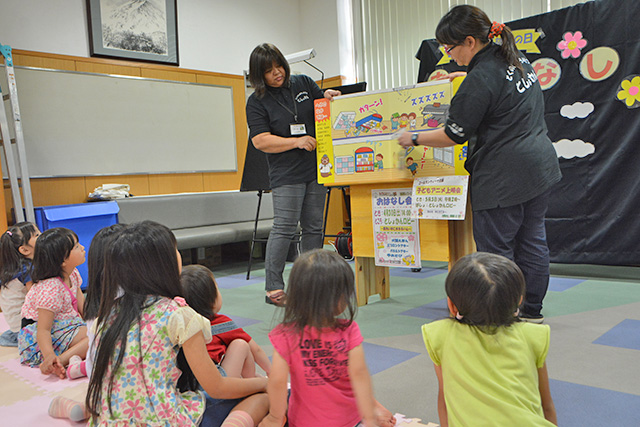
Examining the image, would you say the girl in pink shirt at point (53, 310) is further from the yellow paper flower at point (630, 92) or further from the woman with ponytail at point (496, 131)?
the yellow paper flower at point (630, 92)

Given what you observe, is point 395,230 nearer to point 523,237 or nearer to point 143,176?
point 523,237

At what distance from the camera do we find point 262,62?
113 inches

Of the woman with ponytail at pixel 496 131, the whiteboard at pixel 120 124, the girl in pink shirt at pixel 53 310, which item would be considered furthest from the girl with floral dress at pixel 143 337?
the whiteboard at pixel 120 124

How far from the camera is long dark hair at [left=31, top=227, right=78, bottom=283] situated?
210 centimetres

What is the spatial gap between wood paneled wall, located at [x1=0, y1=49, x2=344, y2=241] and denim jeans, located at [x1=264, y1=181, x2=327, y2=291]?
6.41ft

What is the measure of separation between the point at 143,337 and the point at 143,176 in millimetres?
4066

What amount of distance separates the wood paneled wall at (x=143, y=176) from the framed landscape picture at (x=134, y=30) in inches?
3.8

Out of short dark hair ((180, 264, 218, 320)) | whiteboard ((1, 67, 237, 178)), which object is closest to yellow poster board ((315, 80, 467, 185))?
short dark hair ((180, 264, 218, 320))

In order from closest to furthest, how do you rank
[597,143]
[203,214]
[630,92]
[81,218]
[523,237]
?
[523,237] → [630,92] → [597,143] → [81,218] → [203,214]

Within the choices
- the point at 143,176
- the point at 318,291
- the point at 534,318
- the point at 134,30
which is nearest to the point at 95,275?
the point at 318,291

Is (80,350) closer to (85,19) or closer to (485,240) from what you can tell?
(485,240)

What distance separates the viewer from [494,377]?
1.06m

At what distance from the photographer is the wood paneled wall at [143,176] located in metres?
4.39

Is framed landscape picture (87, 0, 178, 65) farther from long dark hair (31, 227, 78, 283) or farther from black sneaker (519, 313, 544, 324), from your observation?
black sneaker (519, 313, 544, 324)
